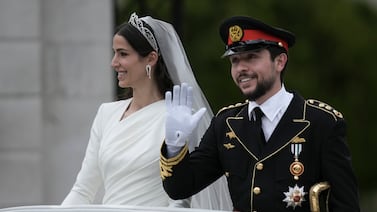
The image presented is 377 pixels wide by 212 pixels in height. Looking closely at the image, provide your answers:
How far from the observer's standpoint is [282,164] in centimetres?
514

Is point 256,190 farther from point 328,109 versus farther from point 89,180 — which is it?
point 89,180

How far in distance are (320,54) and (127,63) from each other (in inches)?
258

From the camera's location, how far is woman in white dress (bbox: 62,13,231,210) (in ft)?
19.3

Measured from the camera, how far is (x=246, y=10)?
11.4 metres

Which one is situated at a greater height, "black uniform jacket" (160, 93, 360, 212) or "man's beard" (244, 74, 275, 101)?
"man's beard" (244, 74, 275, 101)

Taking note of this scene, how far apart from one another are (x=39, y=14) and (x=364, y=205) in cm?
475

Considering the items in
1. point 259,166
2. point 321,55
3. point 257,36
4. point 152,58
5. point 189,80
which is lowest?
point 259,166

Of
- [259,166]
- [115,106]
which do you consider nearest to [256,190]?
[259,166]

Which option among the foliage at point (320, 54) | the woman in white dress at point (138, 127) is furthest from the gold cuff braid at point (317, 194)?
the foliage at point (320, 54)

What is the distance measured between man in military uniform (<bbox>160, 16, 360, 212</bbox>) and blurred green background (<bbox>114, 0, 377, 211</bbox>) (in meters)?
5.92

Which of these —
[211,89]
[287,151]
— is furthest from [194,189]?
[211,89]

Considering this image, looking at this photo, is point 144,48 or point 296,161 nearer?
point 296,161

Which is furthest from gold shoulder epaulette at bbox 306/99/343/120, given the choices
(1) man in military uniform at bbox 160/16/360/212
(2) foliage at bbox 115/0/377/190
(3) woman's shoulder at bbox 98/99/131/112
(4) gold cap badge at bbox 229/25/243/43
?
(2) foliage at bbox 115/0/377/190

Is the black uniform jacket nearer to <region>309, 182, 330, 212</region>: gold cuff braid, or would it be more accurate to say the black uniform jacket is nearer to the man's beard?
<region>309, 182, 330, 212</region>: gold cuff braid
